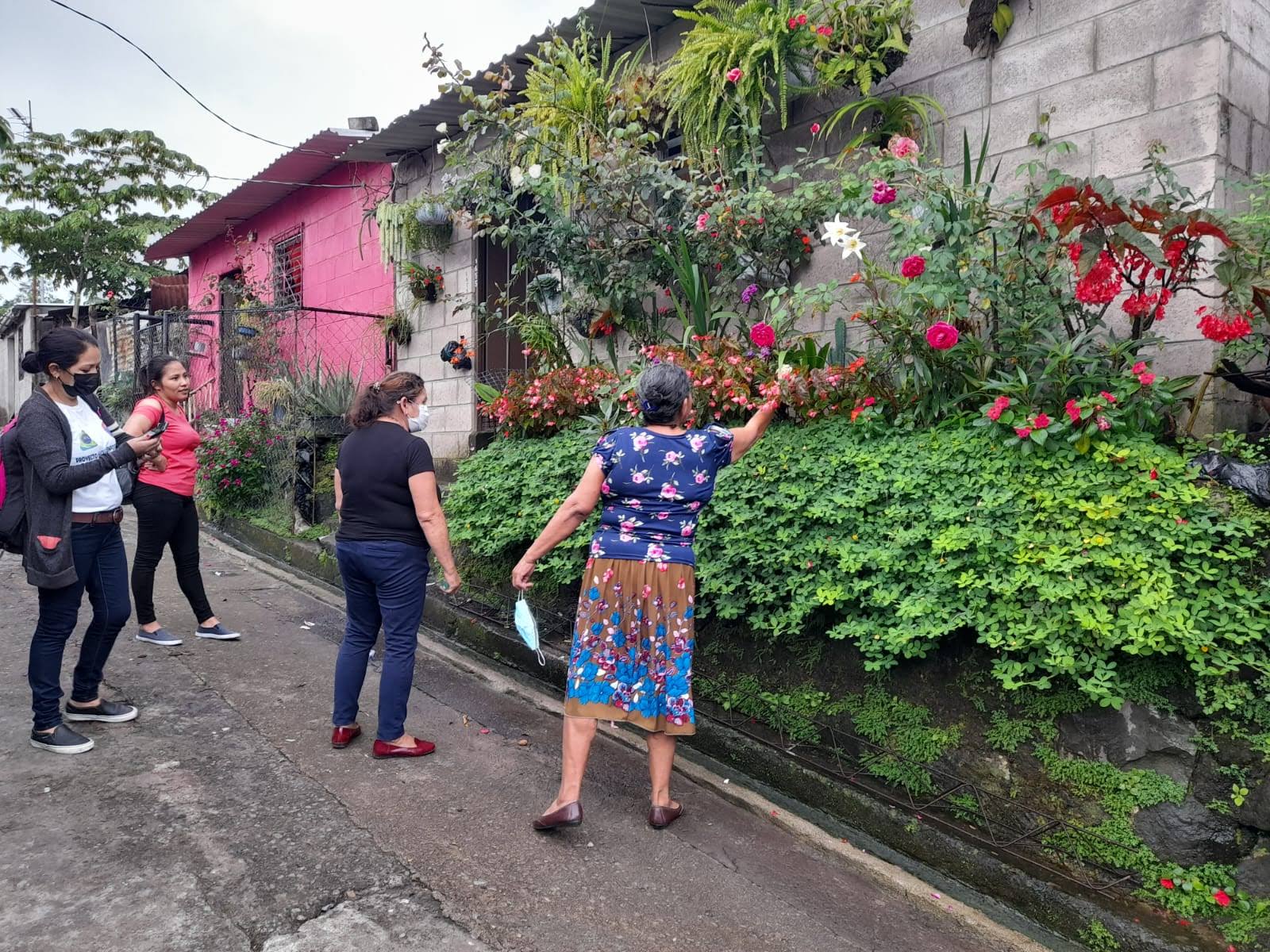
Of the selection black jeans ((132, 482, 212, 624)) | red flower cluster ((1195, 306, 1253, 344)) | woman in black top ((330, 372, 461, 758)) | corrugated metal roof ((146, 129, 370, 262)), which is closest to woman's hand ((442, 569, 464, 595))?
woman in black top ((330, 372, 461, 758))

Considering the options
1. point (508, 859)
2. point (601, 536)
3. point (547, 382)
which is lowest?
point (508, 859)

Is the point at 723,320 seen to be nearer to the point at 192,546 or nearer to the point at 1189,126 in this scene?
the point at 1189,126

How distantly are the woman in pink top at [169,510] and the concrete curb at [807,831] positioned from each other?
148 cm

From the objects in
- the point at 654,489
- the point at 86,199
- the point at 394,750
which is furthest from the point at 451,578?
the point at 86,199

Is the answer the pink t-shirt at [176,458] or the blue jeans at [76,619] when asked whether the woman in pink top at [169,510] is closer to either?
the pink t-shirt at [176,458]

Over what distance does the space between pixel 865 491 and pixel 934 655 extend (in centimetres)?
71

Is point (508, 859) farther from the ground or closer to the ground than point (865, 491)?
closer to the ground

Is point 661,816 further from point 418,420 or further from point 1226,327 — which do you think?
point 1226,327

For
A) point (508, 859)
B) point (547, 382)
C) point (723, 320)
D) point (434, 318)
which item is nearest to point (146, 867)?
point (508, 859)

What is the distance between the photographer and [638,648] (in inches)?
128

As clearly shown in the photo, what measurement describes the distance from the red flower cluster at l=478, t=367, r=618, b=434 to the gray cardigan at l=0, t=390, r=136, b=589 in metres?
2.78

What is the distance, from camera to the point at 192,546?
541cm

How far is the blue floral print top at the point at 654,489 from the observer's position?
319 centimetres

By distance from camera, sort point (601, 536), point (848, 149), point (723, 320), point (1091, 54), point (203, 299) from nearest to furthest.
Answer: point (601, 536), point (1091, 54), point (848, 149), point (723, 320), point (203, 299)
